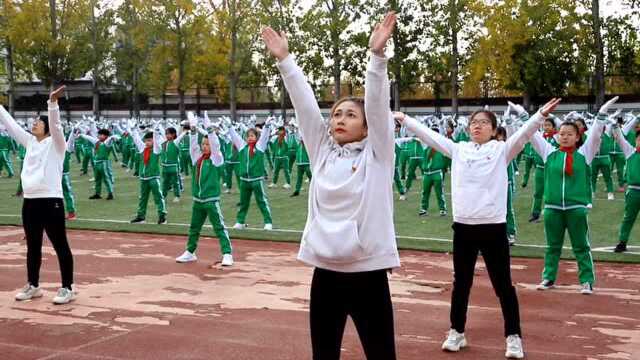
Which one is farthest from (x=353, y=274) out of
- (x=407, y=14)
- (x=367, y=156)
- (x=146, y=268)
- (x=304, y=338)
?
(x=407, y=14)

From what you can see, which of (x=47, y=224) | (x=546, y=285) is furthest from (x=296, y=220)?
(x=47, y=224)

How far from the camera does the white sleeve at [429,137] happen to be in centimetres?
571

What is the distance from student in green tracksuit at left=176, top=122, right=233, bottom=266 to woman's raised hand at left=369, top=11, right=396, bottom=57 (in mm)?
6882

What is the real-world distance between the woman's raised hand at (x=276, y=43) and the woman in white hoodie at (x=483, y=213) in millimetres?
2033

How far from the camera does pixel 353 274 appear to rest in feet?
11.3

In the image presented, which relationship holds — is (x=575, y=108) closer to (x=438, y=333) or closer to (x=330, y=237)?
(x=438, y=333)

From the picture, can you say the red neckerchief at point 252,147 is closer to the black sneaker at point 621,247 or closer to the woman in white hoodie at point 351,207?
the black sneaker at point 621,247

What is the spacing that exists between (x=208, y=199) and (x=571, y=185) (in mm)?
4649

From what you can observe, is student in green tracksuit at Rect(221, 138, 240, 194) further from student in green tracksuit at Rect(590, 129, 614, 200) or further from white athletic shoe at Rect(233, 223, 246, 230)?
student in green tracksuit at Rect(590, 129, 614, 200)

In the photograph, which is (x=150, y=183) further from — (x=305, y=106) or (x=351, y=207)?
(x=351, y=207)

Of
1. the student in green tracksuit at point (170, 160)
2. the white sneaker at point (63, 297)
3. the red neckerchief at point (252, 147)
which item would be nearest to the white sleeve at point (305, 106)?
the white sneaker at point (63, 297)

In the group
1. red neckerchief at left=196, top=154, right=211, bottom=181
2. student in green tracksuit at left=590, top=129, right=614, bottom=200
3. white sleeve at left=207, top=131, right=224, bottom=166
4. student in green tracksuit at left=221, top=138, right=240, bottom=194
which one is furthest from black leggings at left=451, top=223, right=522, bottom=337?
student in green tracksuit at left=221, top=138, right=240, bottom=194

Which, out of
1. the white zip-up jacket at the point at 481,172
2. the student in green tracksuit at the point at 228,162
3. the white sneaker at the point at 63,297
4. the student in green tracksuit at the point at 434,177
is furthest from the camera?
the student in green tracksuit at the point at 228,162

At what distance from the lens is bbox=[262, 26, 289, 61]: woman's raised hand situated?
11.6 ft
